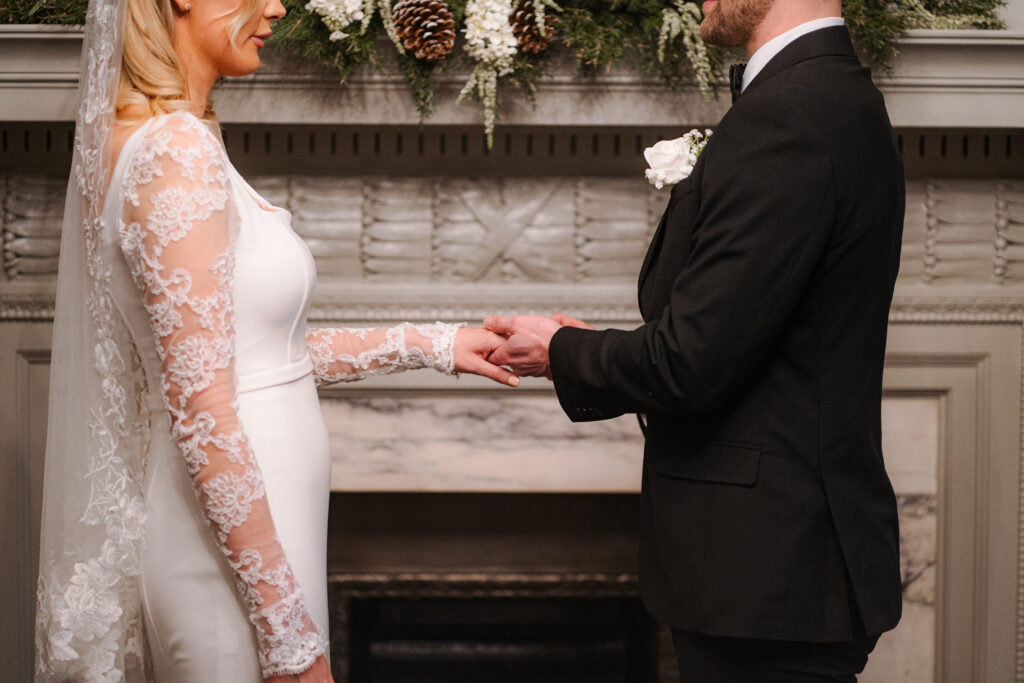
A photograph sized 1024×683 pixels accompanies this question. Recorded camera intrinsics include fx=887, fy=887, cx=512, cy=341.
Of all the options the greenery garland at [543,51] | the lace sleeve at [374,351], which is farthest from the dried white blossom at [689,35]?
the lace sleeve at [374,351]

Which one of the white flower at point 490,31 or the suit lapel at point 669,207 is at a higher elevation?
the white flower at point 490,31

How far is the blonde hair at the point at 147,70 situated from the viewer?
130cm

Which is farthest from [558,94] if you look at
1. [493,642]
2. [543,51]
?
[493,642]

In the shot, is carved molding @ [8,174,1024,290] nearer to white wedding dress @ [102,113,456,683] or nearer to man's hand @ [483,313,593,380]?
man's hand @ [483,313,593,380]

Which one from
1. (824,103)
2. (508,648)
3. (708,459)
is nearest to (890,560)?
(708,459)

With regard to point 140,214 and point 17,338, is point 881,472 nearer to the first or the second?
point 140,214

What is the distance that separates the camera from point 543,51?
2168 mm

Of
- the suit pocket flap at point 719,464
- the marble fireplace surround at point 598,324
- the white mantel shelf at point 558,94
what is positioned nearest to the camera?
the suit pocket flap at point 719,464

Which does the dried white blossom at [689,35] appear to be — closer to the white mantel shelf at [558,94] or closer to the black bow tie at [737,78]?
the white mantel shelf at [558,94]

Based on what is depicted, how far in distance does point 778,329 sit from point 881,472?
299 mm

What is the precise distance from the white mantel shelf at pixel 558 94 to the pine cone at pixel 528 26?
11 centimetres

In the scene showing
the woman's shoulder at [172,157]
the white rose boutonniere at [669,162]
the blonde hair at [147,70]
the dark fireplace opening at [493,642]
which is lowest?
the dark fireplace opening at [493,642]

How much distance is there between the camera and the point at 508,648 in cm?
275

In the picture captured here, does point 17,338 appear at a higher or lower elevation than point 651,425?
lower
